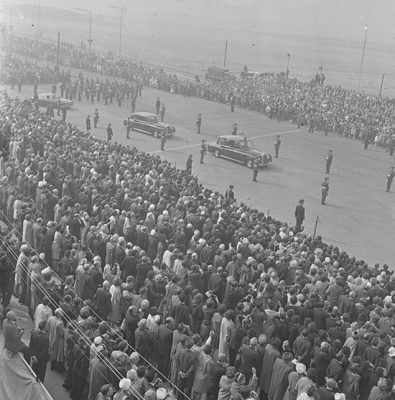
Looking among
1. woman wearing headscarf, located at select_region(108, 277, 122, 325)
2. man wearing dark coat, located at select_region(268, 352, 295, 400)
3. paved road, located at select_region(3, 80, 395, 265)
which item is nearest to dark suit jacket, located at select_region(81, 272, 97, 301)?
woman wearing headscarf, located at select_region(108, 277, 122, 325)

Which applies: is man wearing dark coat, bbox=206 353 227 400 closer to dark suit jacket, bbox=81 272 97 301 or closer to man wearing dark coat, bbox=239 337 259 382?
man wearing dark coat, bbox=239 337 259 382

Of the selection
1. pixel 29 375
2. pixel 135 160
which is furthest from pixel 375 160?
pixel 29 375

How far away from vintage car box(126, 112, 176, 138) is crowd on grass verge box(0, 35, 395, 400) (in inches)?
561

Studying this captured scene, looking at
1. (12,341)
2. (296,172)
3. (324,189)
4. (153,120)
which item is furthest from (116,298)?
(153,120)

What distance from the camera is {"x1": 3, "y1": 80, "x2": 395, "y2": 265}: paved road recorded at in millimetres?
24234

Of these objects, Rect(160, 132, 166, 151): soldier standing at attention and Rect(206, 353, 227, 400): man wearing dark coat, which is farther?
Rect(160, 132, 166, 151): soldier standing at attention

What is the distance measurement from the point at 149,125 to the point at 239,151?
6910mm

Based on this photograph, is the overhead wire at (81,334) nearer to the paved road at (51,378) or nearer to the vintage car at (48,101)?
the paved road at (51,378)

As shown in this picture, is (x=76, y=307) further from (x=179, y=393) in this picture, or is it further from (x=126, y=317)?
(x=179, y=393)

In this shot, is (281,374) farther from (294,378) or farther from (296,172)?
(296,172)

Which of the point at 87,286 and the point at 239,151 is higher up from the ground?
the point at 239,151

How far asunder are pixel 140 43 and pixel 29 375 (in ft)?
357

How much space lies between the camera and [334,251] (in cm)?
1816

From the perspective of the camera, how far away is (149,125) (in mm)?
36438
